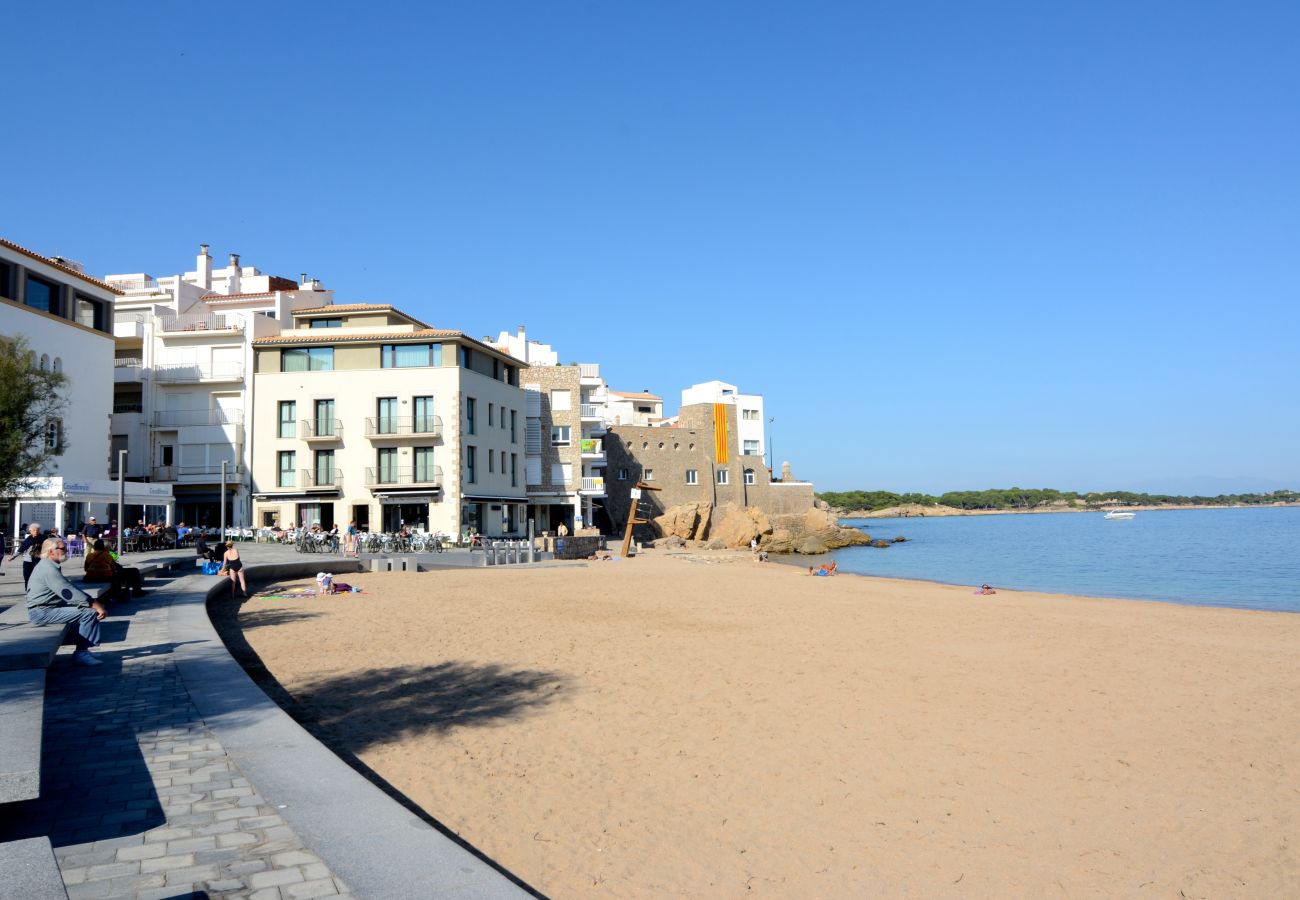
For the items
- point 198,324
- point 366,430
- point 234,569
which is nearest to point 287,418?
point 366,430

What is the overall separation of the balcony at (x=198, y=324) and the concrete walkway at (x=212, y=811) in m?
41.2

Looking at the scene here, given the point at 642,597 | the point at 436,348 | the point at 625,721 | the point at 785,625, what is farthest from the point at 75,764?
the point at 436,348

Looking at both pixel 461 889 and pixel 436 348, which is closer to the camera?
pixel 461 889

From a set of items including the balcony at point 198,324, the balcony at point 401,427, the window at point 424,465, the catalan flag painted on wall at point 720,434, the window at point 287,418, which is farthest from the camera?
the catalan flag painted on wall at point 720,434

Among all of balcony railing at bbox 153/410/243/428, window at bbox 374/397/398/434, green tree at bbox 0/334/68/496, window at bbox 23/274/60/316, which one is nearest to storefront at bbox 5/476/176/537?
green tree at bbox 0/334/68/496

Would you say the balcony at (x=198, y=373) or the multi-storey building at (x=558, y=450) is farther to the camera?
the multi-storey building at (x=558, y=450)

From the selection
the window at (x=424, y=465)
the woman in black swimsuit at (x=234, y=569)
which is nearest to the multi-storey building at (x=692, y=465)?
the window at (x=424, y=465)

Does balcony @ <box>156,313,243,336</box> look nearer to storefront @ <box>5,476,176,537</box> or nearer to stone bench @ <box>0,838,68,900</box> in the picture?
storefront @ <box>5,476,176,537</box>

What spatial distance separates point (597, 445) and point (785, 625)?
4130 cm

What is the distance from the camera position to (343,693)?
9.98 m

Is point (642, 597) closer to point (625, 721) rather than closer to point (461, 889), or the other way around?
point (625, 721)

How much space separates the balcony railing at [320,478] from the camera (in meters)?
42.9

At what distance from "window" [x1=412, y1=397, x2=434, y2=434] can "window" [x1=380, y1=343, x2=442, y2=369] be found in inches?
70.4

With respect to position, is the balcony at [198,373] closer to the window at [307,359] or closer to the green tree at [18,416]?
the window at [307,359]
